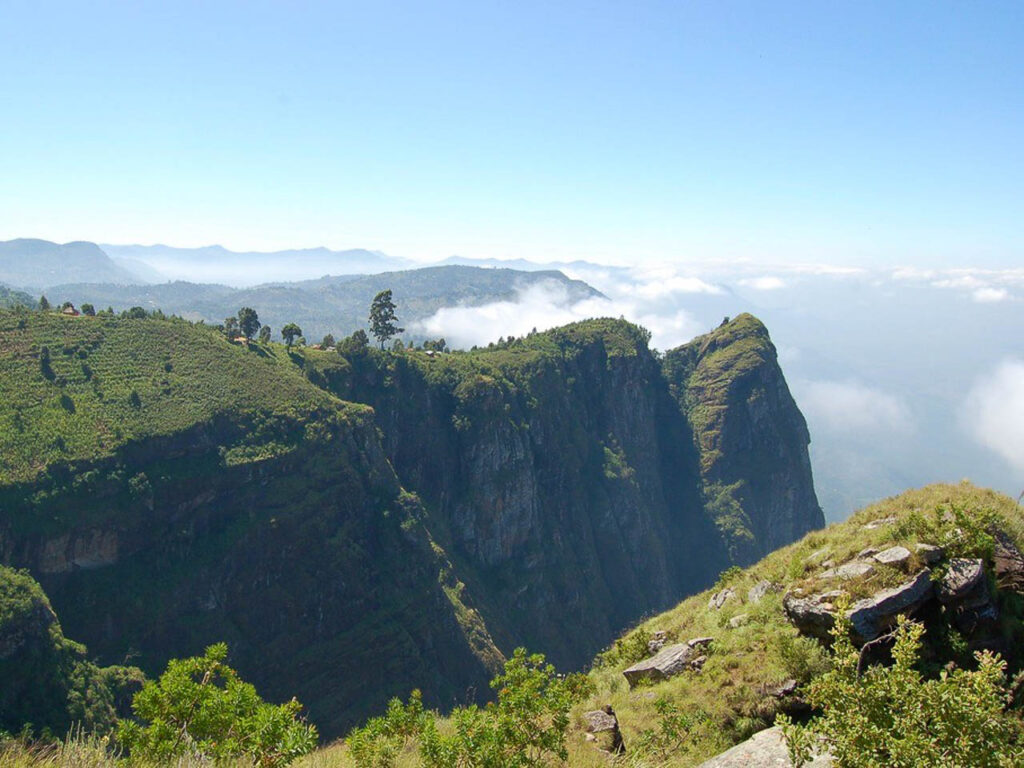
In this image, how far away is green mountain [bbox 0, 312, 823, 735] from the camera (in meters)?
50.1

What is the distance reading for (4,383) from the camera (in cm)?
5316

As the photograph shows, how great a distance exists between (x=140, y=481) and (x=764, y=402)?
4816 inches

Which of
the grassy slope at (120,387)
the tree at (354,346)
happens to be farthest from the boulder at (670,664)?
the tree at (354,346)

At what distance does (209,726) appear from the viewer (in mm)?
10797

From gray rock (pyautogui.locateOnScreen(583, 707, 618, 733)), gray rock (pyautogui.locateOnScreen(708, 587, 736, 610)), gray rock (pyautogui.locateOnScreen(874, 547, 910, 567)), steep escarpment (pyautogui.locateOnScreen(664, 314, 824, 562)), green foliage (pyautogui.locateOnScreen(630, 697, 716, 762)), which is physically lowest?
steep escarpment (pyautogui.locateOnScreen(664, 314, 824, 562))

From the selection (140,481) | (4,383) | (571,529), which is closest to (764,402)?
(571,529)

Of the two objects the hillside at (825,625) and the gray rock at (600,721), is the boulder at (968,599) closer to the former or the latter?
the hillside at (825,625)

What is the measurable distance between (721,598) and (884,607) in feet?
30.3

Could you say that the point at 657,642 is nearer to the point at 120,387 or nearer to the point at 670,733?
the point at 670,733

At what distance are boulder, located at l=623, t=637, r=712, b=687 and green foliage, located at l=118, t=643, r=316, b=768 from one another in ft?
34.0

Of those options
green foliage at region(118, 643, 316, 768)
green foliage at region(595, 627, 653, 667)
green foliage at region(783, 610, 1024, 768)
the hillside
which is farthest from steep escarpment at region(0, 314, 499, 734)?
green foliage at region(783, 610, 1024, 768)

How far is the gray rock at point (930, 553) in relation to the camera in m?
14.1

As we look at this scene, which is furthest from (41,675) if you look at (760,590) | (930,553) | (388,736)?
(930,553)

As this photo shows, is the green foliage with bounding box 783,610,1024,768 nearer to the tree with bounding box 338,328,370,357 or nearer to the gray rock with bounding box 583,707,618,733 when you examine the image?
the gray rock with bounding box 583,707,618,733
